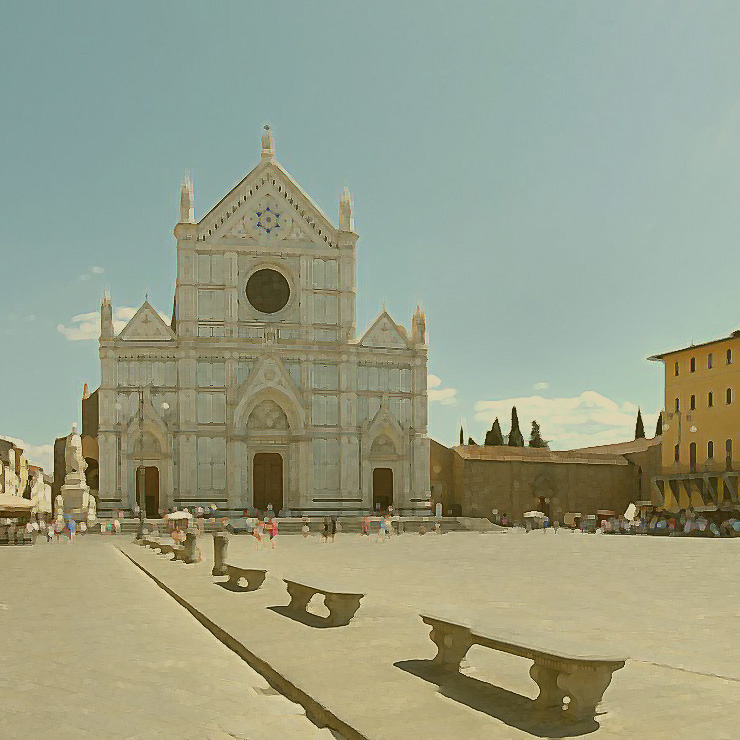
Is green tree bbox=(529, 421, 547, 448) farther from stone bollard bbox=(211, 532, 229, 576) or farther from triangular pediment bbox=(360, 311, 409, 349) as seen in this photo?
stone bollard bbox=(211, 532, 229, 576)

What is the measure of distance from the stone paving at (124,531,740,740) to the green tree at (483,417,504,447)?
59.8m

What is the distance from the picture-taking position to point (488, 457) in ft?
204

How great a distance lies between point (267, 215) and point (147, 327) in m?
9.88

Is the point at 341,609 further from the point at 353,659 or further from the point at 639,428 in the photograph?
the point at 639,428

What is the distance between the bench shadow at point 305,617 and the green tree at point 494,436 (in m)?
70.0

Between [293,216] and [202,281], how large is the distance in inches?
271

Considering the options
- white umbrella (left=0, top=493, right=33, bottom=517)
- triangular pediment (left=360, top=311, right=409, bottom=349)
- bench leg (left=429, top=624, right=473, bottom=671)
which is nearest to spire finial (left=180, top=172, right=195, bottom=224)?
triangular pediment (left=360, top=311, right=409, bottom=349)

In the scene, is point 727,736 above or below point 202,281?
below

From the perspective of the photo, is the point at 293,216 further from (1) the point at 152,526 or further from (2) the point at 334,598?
(2) the point at 334,598

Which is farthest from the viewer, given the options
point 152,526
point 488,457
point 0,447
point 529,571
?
point 0,447

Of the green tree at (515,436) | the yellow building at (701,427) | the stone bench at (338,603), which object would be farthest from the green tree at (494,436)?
the stone bench at (338,603)

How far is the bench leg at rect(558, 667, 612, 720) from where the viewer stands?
6648mm

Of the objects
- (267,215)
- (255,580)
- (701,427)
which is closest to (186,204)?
(267,215)

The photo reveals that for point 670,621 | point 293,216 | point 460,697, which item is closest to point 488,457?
point 293,216
